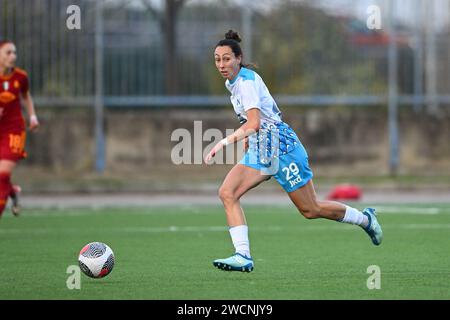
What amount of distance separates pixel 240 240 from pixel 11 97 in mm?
5044

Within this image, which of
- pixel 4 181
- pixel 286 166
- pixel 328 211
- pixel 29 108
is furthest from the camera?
pixel 29 108

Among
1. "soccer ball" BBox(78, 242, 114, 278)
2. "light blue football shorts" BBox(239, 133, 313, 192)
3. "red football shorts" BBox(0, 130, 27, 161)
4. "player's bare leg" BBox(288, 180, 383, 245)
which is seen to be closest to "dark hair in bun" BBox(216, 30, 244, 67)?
"light blue football shorts" BBox(239, 133, 313, 192)

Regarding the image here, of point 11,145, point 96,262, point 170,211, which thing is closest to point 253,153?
point 96,262

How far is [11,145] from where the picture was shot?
44.5 ft

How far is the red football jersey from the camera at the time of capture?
13.8 metres

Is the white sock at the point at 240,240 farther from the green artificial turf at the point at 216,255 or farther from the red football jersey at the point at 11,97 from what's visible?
the red football jersey at the point at 11,97

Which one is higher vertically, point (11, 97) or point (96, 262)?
point (11, 97)

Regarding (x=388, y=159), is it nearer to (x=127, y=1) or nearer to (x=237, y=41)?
(x=127, y=1)

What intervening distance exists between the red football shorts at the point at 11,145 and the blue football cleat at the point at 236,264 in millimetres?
4528

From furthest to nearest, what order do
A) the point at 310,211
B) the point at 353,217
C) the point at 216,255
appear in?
1. the point at 216,255
2. the point at 353,217
3. the point at 310,211

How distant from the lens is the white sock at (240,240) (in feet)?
32.7

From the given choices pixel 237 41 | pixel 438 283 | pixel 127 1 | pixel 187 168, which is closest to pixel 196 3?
pixel 127 1

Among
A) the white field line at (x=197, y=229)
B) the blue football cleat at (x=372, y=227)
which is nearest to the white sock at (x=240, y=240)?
the blue football cleat at (x=372, y=227)

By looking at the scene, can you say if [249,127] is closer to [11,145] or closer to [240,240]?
[240,240]
